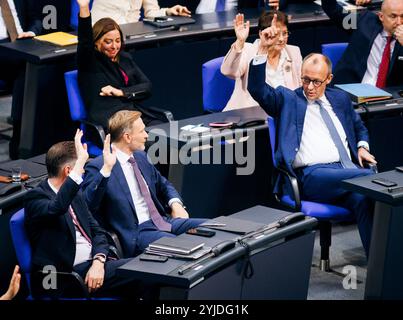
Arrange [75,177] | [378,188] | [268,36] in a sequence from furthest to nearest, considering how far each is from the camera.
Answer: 1. [268,36]
2. [378,188]
3. [75,177]

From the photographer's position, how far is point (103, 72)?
22.7 feet

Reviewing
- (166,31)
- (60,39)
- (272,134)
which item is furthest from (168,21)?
(272,134)

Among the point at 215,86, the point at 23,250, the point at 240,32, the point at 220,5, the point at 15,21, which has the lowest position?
the point at 23,250

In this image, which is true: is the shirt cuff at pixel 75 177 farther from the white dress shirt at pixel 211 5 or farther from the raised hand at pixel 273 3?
the white dress shirt at pixel 211 5

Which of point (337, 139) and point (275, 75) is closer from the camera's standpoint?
point (337, 139)

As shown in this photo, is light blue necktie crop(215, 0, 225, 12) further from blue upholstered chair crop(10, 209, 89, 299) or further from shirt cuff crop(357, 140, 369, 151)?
blue upholstered chair crop(10, 209, 89, 299)

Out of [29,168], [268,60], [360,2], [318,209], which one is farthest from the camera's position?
[360,2]

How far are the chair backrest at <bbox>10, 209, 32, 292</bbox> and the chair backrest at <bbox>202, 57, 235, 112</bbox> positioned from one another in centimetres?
234

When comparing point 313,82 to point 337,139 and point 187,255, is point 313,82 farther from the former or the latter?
point 187,255

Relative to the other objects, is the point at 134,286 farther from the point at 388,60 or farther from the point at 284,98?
the point at 388,60

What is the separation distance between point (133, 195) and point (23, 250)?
0.84 metres

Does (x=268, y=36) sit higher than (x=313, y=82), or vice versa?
(x=268, y=36)

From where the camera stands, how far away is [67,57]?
7.20 metres
